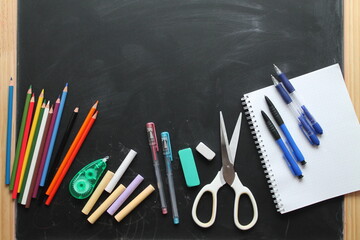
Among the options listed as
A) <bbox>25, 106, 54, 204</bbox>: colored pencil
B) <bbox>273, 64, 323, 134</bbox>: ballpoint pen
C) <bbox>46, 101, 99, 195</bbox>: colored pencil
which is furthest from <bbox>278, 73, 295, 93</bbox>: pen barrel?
<bbox>25, 106, 54, 204</bbox>: colored pencil

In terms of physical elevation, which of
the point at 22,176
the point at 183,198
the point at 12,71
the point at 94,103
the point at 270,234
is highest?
the point at 12,71

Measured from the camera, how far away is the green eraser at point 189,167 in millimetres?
828

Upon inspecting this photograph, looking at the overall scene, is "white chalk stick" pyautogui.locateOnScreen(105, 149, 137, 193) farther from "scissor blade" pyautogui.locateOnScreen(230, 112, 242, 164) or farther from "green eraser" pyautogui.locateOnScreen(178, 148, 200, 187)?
"scissor blade" pyautogui.locateOnScreen(230, 112, 242, 164)

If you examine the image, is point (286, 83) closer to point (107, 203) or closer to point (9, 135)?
point (107, 203)

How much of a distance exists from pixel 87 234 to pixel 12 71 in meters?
0.45

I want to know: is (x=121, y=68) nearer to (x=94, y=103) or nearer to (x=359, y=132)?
(x=94, y=103)

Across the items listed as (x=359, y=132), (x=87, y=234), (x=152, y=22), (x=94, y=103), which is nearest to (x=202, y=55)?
(x=152, y=22)

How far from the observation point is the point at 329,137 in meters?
0.83

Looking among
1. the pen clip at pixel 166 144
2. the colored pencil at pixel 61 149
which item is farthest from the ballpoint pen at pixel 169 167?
the colored pencil at pixel 61 149

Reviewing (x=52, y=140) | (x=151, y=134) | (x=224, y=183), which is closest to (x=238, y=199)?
(x=224, y=183)

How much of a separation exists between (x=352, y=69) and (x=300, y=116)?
172 millimetres

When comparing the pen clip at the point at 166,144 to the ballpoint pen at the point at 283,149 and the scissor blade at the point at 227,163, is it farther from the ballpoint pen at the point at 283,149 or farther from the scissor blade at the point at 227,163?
the ballpoint pen at the point at 283,149

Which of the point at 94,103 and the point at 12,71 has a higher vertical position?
the point at 12,71

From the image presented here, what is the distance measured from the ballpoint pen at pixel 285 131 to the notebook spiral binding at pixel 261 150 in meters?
0.05
